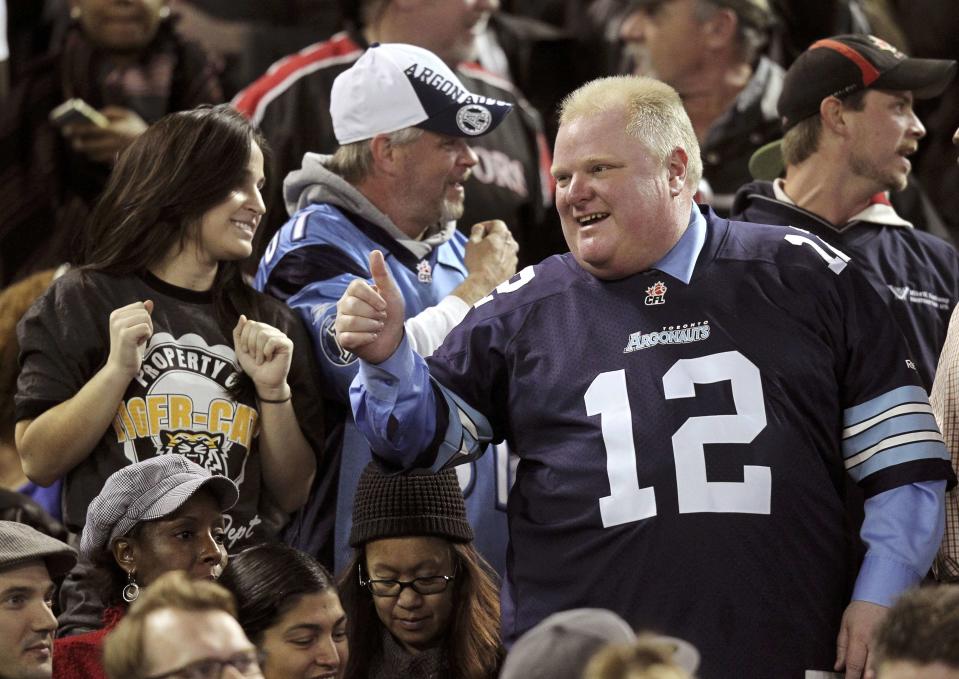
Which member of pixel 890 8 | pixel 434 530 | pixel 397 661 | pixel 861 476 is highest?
pixel 890 8

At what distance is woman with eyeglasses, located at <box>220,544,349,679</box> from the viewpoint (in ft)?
13.2

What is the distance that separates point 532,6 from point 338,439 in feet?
12.8

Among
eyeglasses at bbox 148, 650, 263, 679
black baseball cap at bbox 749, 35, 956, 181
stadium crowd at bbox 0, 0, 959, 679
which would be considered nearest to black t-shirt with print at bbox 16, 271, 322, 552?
stadium crowd at bbox 0, 0, 959, 679

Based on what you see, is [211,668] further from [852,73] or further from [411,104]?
[852,73]

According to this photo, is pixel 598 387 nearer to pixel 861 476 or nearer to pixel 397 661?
pixel 861 476

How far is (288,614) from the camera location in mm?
4074

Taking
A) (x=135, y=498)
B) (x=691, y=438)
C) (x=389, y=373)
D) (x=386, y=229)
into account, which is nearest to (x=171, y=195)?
(x=386, y=229)

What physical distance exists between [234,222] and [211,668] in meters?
1.71

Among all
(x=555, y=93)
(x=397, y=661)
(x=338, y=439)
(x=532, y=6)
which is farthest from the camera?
(x=532, y=6)

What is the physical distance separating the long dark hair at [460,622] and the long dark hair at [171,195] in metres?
0.80

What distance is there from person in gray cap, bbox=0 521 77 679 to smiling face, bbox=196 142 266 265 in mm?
920

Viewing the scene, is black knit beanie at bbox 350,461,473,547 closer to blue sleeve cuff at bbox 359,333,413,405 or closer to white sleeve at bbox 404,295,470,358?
white sleeve at bbox 404,295,470,358

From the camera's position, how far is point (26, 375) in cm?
438

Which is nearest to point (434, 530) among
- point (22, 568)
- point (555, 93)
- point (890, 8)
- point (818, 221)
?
point (22, 568)
